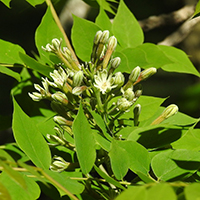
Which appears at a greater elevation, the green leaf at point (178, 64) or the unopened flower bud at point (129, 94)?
the unopened flower bud at point (129, 94)

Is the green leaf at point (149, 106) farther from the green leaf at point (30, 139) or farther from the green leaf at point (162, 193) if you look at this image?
the green leaf at point (162, 193)

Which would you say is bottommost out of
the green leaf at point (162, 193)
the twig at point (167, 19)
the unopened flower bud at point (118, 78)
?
the twig at point (167, 19)

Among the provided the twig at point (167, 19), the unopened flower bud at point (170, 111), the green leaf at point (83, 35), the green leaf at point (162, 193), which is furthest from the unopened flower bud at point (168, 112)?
the twig at point (167, 19)

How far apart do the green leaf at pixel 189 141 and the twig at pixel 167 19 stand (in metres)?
0.72

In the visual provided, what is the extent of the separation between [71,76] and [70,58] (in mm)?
51

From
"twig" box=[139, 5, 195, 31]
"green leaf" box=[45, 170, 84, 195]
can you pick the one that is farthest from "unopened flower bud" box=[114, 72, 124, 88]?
"twig" box=[139, 5, 195, 31]

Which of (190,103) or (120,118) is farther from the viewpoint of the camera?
(190,103)

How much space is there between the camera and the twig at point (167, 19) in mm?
1212

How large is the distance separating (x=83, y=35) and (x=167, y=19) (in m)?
0.68

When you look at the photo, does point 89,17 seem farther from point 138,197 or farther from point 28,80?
point 138,197

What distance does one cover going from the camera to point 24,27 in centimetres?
132

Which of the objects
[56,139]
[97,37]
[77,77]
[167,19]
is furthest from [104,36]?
[167,19]

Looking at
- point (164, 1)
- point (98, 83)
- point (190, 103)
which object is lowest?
point (190, 103)

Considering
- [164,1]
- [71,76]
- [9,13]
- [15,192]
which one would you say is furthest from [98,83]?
[164,1]
